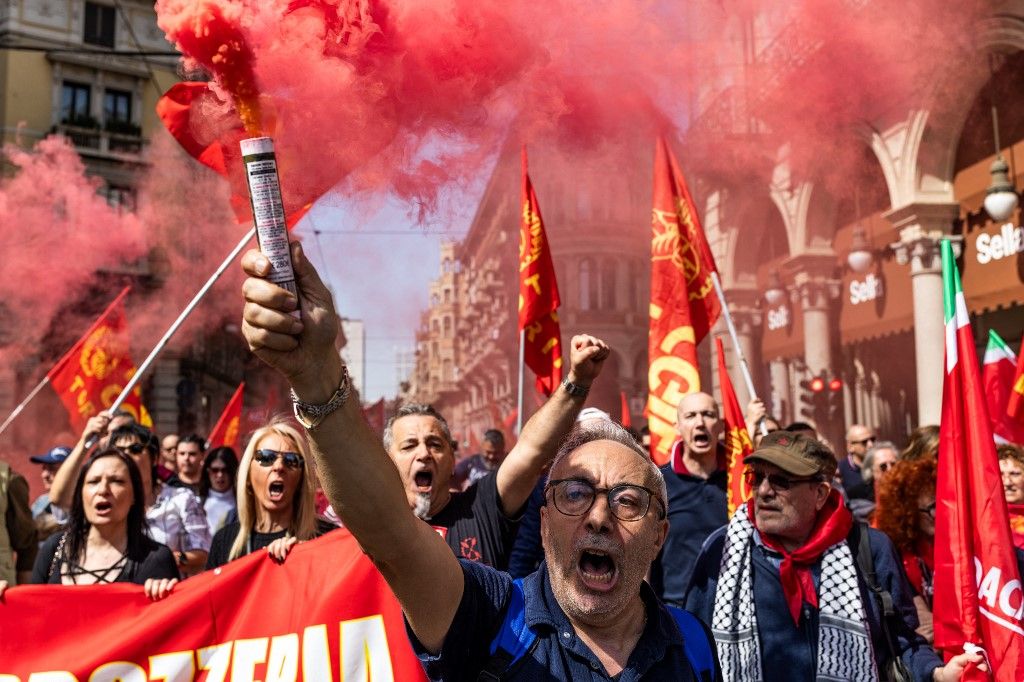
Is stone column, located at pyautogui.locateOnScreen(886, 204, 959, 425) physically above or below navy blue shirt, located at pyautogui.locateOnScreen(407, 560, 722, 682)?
above

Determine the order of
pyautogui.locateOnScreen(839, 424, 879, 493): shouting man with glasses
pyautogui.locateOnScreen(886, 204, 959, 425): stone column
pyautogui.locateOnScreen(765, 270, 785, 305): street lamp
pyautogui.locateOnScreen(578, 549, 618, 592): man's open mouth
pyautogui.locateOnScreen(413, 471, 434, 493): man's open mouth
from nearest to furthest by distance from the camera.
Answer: pyautogui.locateOnScreen(578, 549, 618, 592): man's open mouth → pyautogui.locateOnScreen(413, 471, 434, 493): man's open mouth → pyautogui.locateOnScreen(839, 424, 879, 493): shouting man with glasses → pyautogui.locateOnScreen(886, 204, 959, 425): stone column → pyautogui.locateOnScreen(765, 270, 785, 305): street lamp

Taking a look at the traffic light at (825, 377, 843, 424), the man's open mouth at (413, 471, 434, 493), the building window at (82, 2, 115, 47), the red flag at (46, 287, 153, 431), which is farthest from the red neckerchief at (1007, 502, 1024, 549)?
the building window at (82, 2, 115, 47)

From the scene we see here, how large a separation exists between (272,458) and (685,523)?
77.9 inches

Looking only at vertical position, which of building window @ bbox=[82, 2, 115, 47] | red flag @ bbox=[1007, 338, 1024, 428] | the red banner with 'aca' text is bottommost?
the red banner with 'aca' text

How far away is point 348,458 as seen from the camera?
163cm

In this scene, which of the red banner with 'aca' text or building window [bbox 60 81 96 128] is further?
building window [bbox 60 81 96 128]

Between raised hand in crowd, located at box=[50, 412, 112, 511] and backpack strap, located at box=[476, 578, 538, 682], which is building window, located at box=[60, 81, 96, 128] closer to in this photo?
raised hand in crowd, located at box=[50, 412, 112, 511]

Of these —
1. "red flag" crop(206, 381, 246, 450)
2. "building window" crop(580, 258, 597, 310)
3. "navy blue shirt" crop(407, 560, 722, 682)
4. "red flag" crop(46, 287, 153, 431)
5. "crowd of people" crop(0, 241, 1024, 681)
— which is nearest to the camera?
"crowd of people" crop(0, 241, 1024, 681)

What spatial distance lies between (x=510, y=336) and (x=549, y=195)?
10.9m

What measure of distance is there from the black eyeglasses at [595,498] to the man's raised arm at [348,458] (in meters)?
0.30

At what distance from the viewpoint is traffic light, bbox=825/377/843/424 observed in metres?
14.6

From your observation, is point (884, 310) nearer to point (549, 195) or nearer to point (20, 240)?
point (549, 195)

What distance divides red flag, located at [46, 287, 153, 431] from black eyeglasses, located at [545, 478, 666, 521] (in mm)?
7214

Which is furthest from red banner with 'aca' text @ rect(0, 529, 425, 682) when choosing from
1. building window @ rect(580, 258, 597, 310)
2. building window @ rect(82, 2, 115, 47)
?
building window @ rect(82, 2, 115, 47)
